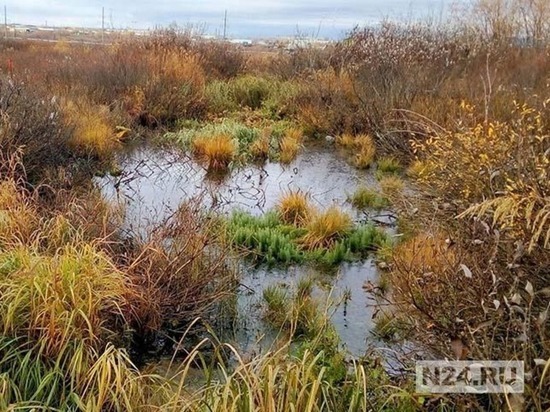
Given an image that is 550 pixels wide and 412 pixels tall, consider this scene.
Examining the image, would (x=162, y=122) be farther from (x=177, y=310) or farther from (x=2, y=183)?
(x=177, y=310)

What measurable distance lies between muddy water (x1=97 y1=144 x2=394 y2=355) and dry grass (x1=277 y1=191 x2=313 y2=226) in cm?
40

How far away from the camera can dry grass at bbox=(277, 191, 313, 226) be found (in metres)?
5.83

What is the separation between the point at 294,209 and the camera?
5984 millimetres

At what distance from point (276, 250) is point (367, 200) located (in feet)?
6.41

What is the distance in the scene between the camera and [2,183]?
4.89 m

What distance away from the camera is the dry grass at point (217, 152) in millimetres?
8391

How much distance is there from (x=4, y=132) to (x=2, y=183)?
135cm

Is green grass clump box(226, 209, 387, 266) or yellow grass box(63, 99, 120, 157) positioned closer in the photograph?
green grass clump box(226, 209, 387, 266)

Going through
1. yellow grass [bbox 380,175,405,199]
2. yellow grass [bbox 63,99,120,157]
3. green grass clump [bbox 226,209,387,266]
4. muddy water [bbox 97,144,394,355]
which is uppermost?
yellow grass [bbox 63,99,120,157]

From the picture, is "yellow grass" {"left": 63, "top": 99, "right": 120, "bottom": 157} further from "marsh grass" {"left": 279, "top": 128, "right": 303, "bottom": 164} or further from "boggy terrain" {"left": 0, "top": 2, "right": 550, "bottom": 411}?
"marsh grass" {"left": 279, "top": 128, "right": 303, "bottom": 164}

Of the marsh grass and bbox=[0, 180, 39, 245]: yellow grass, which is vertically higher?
bbox=[0, 180, 39, 245]: yellow grass

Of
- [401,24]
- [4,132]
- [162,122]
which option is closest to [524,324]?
[4,132]

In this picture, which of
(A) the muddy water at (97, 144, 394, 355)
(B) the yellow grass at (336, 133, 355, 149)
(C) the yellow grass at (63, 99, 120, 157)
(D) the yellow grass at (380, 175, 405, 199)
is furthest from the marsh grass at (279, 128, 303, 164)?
(C) the yellow grass at (63, 99, 120, 157)

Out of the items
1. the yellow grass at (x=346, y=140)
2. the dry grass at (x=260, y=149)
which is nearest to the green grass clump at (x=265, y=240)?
the dry grass at (x=260, y=149)
